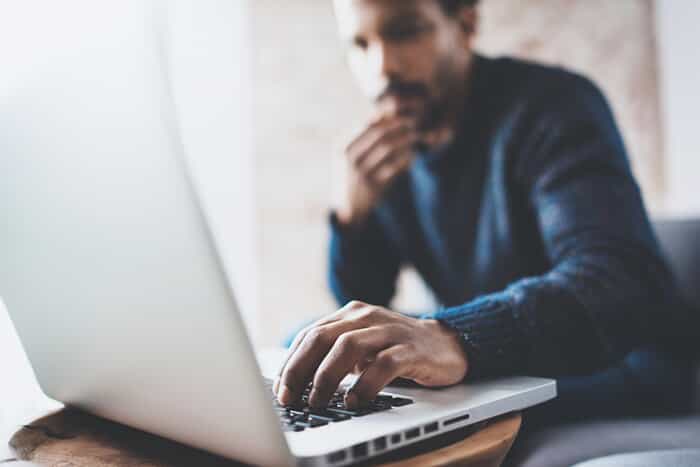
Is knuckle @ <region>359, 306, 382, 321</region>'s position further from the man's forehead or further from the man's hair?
the man's hair

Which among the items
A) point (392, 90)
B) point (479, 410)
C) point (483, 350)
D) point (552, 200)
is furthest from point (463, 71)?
point (479, 410)

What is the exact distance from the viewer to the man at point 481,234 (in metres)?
0.52

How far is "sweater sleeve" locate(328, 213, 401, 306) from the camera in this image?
53.8 inches

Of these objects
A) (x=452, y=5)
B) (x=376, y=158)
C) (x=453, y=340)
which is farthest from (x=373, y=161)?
(x=453, y=340)

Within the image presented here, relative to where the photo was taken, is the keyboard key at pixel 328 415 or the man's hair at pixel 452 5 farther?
the man's hair at pixel 452 5

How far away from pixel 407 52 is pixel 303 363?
0.84 meters

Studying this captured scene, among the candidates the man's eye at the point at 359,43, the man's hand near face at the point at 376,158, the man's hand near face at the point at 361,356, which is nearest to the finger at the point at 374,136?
the man's hand near face at the point at 376,158

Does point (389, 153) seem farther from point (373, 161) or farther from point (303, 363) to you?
point (303, 363)

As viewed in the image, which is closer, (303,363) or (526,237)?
(303,363)

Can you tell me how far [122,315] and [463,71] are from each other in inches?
39.2

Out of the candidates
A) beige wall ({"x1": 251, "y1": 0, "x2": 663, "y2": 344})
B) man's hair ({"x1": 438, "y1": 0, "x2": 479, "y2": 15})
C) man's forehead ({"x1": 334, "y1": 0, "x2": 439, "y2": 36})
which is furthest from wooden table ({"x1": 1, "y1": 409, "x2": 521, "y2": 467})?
beige wall ({"x1": 251, "y1": 0, "x2": 663, "y2": 344})

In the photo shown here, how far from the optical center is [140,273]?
0.35 meters

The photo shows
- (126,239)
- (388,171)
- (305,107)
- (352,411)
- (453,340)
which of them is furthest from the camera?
(305,107)

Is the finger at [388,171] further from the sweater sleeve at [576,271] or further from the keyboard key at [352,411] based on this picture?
the keyboard key at [352,411]
